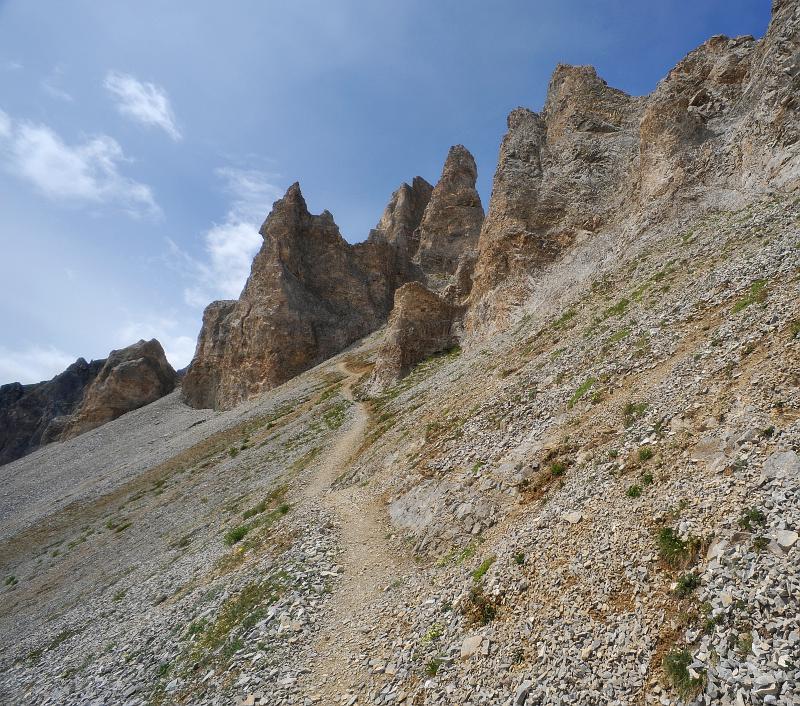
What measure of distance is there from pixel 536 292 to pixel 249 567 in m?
28.9

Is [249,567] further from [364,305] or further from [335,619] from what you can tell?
[364,305]

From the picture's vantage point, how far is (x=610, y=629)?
8523mm

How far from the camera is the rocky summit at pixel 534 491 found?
8641 mm

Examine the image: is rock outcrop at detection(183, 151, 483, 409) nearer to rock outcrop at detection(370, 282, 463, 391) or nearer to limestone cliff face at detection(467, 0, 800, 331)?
rock outcrop at detection(370, 282, 463, 391)

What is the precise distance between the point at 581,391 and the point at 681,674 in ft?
39.1

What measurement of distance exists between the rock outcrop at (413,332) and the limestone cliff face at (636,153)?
379cm

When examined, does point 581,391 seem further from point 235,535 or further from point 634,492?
point 235,535

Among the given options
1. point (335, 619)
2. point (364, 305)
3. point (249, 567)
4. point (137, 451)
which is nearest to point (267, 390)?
point (137, 451)

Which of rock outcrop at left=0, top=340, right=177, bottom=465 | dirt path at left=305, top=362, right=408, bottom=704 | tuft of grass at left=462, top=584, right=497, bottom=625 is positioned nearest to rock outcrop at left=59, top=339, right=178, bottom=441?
rock outcrop at left=0, top=340, right=177, bottom=465

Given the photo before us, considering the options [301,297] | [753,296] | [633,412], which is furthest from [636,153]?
[301,297]

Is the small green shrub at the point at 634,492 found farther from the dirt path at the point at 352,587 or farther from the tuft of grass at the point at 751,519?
the dirt path at the point at 352,587

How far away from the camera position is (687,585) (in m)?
8.24

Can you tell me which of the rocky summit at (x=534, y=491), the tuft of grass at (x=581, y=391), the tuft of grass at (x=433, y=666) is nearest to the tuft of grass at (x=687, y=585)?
the rocky summit at (x=534, y=491)

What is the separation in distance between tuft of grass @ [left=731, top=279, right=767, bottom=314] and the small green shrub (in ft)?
29.1
